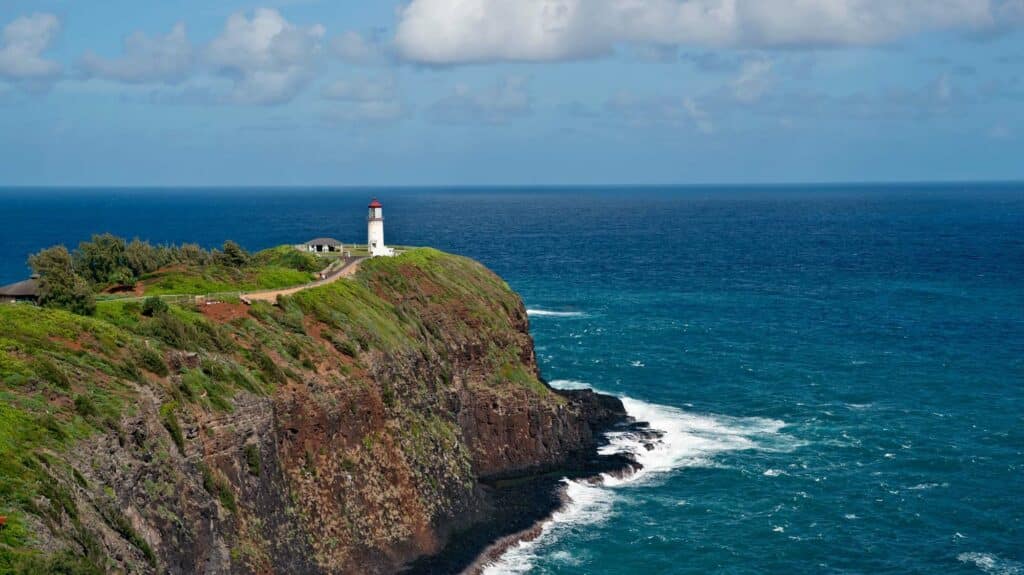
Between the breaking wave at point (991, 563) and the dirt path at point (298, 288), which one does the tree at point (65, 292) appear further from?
the breaking wave at point (991, 563)

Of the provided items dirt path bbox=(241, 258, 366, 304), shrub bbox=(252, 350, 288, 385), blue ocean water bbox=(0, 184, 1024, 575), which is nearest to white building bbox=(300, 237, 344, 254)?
dirt path bbox=(241, 258, 366, 304)

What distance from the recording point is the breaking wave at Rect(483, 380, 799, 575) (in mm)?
60156

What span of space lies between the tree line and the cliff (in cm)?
240

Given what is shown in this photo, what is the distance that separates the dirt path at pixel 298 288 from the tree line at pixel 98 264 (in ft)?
24.3

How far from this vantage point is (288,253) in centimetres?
8481

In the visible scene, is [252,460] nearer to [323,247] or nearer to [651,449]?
[651,449]

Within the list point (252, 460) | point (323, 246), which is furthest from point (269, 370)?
point (323, 246)

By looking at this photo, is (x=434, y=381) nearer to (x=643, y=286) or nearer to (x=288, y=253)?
(x=288, y=253)

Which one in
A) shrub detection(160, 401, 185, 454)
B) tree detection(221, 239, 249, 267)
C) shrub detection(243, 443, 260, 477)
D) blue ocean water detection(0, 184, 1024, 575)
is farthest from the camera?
tree detection(221, 239, 249, 267)

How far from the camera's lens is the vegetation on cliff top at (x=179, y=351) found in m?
36.0

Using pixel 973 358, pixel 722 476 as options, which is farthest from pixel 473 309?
pixel 973 358

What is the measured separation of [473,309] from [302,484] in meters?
30.4

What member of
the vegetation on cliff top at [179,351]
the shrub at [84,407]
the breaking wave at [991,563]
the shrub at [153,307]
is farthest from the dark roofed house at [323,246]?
the breaking wave at [991,563]

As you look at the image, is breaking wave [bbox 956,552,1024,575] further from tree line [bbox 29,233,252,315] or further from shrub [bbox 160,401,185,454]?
tree line [bbox 29,233,252,315]
